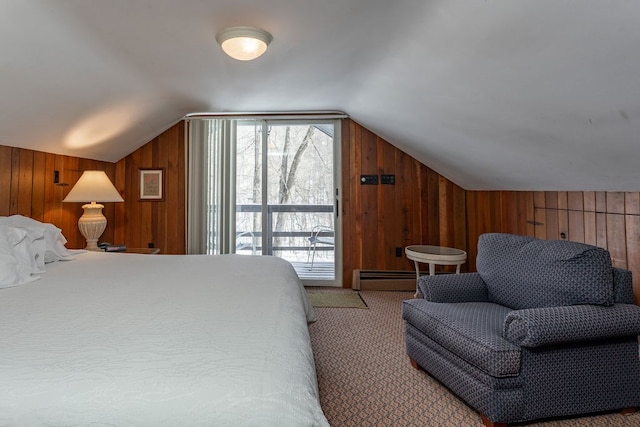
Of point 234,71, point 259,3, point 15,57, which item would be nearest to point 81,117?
point 15,57

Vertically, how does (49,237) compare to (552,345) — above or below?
above

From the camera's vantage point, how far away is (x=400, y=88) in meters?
2.63

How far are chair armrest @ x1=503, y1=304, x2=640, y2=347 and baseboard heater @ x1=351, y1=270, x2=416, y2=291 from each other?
2.45 meters

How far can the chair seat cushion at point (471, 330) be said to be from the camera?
1553 millimetres

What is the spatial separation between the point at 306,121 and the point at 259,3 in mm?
2489

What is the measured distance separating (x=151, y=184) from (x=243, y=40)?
2880 millimetres

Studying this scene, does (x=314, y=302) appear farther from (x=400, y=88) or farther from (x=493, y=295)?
(x=400, y=88)

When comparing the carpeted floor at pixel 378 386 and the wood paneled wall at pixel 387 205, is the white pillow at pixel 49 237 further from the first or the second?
the wood paneled wall at pixel 387 205

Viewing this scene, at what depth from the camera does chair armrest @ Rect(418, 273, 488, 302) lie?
2.19 m

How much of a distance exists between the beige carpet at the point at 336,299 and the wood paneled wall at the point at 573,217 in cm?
164

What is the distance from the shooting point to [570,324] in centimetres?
156

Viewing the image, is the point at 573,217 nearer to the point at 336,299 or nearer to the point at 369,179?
the point at 369,179

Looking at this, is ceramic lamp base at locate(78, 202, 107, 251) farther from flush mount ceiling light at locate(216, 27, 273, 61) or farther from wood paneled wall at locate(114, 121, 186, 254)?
flush mount ceiling light at locate(216, 27, 273, 61)

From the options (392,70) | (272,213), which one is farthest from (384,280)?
(392,70)
